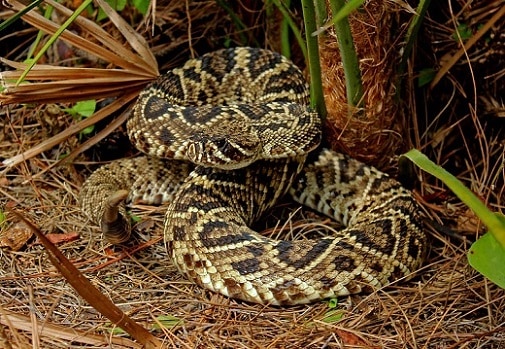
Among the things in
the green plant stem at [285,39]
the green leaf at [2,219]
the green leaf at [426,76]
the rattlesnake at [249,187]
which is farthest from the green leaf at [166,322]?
the green leaf at [426,76]

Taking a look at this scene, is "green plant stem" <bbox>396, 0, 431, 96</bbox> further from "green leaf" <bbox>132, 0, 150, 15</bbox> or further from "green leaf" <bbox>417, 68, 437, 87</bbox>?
"green leaf" <bbox>132, 0, 150, 15</bbox>

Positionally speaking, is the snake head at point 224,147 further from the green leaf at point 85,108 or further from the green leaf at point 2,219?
the green leaf at point 2,219

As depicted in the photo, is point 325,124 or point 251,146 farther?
point 325,124

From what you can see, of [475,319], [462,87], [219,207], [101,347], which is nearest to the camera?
[101,347]

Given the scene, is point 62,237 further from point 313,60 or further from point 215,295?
point 313,60

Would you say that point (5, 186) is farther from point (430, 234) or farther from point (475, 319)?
point (475, 319)

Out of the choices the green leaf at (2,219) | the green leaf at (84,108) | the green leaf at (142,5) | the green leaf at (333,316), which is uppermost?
the green leaf at (142,5)

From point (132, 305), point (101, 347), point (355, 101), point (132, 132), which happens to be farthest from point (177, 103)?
point (101, 347)
